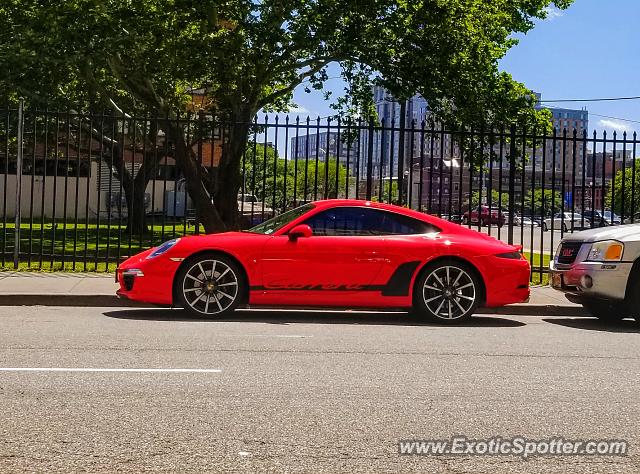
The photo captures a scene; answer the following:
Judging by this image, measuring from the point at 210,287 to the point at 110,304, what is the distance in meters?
2.02

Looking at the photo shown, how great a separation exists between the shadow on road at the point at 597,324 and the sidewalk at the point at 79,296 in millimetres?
473

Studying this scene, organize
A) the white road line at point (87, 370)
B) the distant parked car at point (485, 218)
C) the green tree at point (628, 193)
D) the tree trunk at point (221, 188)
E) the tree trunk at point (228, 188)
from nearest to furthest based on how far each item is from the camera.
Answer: the white road line at point (87, 370)
the distant parked car at point (485, 218)
the green tree at point (628, 193)
the tree trunk at point (221, 188)
the tree trunk at point (228, 188)

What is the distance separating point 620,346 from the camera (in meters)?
8.98

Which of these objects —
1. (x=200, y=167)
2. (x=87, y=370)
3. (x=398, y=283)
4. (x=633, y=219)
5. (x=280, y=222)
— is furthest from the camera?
(x=200, y=167)

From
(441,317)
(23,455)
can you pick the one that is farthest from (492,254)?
(23,455)

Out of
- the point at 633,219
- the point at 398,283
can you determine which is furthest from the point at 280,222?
the point at 633,219

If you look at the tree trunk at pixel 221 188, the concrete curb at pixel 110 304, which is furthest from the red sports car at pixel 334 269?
the tree trunk at pixel 221 188

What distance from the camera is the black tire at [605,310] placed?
1109cm

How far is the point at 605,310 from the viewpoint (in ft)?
37.2

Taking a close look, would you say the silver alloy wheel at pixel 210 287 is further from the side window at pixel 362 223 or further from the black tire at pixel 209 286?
the side window at pixel 362 223

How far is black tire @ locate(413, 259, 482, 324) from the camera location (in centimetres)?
1050

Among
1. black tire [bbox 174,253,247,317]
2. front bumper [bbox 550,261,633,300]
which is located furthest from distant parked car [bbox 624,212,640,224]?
black tire [bbox 174,253,247,317]

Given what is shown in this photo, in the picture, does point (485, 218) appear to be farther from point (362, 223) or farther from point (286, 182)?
point (362, 223)

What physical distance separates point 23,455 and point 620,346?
21.2 feet
